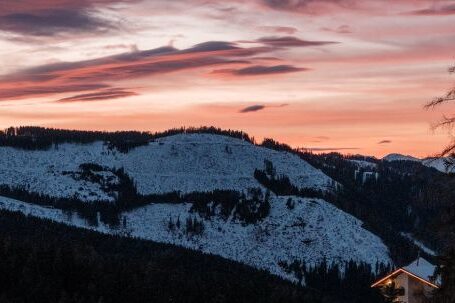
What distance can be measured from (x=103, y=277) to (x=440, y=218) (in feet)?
172

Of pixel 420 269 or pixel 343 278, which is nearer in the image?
pixel 420 269

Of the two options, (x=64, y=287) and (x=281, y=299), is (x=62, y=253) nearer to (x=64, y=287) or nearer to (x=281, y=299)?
(x=64, y=287)

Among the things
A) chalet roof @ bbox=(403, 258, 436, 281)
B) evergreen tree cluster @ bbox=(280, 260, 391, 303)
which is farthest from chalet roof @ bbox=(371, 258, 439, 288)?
evergreen tree cluster @ bbox=(280, 260, 391, 303)

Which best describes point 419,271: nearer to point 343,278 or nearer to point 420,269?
point 420,269

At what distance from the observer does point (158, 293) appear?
7106 cm

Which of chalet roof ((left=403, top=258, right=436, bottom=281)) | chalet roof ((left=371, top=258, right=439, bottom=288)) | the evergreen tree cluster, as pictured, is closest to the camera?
chalet roof ((left=371, top=258, right=439, bottom=288))

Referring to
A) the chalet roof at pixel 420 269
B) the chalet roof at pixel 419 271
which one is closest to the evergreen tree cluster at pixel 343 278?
the chalet roof at pixel 420 269

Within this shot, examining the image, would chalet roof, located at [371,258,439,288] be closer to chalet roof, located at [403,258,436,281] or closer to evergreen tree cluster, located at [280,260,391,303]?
chalet roof, located at [403,258,436,281]

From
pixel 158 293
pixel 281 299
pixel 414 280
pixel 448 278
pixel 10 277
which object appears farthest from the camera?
pixel 281 299

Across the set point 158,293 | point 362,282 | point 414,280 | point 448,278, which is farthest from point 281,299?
point 362,282

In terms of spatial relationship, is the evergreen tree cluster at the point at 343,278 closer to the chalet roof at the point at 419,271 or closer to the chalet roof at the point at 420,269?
the chalet roof at the point at 420,269

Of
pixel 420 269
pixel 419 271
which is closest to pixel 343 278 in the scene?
pixel 420 269

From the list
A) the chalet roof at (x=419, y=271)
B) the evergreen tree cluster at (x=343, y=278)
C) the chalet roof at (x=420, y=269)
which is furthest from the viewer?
the evergreen tree cluster at (x=343, y=278)

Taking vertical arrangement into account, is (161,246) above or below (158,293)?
below
